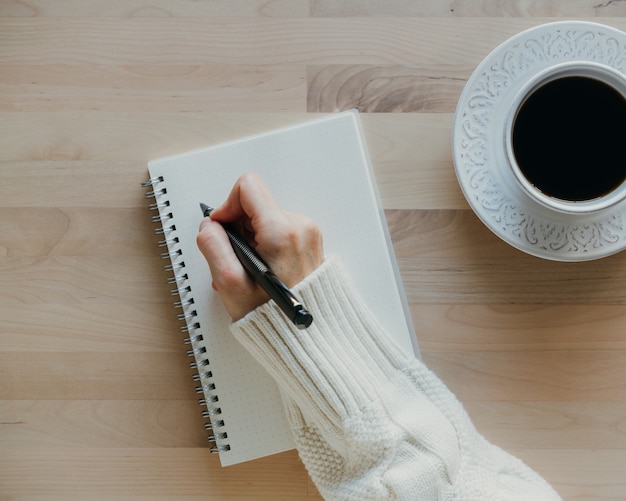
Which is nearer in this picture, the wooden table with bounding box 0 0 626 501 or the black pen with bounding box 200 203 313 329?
the black pen with bounding box 200 203 313 329

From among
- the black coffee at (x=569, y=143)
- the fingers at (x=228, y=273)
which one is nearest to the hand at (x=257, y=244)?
the fingers at (x=228, y=273)

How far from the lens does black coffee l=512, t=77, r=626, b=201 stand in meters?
0.56

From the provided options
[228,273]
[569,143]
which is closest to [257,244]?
[228,273]

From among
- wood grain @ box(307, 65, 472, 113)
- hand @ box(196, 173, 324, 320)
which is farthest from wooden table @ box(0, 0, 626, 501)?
hand @ box(196, 173, 324, 320)

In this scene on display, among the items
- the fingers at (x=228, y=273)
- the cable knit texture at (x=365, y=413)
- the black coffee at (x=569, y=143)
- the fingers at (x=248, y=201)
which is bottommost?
the cable knit texture at (x=365, y=413)

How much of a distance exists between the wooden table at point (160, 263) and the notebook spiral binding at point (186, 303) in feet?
0.08

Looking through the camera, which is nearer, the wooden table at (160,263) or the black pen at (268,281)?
the black pen at (268,281)

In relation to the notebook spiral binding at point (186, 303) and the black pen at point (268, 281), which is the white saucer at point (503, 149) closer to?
the black pen at point (268, 281)

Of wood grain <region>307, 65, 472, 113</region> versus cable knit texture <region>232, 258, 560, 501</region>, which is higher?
wood grain <region>307, 65, 472, 113</region>

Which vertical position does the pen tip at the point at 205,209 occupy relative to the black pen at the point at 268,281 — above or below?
above

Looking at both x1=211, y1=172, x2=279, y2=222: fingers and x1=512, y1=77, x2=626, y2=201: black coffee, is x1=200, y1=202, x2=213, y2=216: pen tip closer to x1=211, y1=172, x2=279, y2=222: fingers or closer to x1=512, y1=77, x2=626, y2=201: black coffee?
x1=211, y1=172, x2=279, y2=222: fingers

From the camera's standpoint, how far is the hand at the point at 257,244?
1.95 ft

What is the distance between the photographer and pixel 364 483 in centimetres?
59

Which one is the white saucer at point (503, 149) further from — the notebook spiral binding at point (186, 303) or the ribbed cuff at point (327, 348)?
the notebook spiral binding at point (186, 303)
